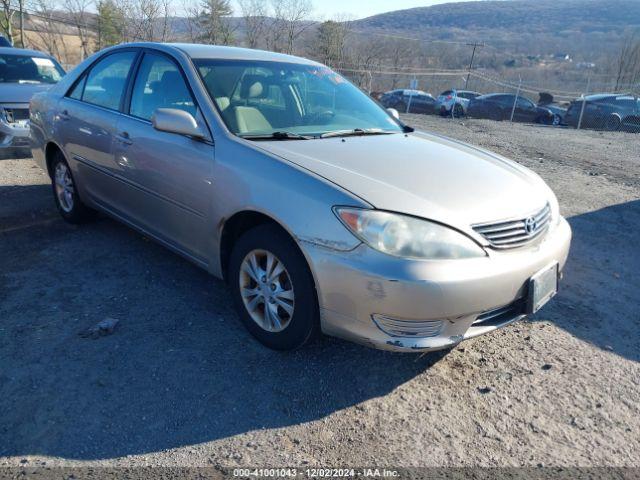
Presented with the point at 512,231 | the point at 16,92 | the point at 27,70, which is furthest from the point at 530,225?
the point at 27,70

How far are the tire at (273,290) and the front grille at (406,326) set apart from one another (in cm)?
37

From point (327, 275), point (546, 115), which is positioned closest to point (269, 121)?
point (327, 275)

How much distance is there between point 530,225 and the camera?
2.71 m

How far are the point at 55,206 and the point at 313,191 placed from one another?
13.3ft

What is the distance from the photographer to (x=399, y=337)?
7.95 feet

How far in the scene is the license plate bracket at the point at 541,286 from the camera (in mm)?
2611

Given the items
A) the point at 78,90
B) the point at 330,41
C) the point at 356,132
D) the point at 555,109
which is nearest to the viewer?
the point at 356,132

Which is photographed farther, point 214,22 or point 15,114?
point 214,22

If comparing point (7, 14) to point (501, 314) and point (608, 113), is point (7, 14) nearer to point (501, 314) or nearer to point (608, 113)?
point (608, 113)

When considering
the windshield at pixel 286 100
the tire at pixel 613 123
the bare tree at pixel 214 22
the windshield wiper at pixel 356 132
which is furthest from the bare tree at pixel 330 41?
the windshield wiper at pixel 356 132

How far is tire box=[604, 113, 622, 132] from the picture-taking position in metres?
16.2

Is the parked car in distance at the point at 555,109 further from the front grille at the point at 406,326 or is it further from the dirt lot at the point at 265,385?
the front grille at the point at 406,326

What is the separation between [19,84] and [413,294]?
8.06 metres

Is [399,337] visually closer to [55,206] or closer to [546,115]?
[55,206]
